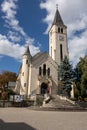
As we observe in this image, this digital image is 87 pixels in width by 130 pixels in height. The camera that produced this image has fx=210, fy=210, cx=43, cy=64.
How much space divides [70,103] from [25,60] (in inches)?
759

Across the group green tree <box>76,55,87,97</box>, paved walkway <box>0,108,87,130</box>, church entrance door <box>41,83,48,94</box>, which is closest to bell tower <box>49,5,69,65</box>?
church entrance door <box>41,83,48,94</box>

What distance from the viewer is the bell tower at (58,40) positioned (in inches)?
2376

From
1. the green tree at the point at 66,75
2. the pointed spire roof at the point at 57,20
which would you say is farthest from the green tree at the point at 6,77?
the green tree at the point at 66,75

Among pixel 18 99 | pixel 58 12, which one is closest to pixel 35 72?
pixel 18 99

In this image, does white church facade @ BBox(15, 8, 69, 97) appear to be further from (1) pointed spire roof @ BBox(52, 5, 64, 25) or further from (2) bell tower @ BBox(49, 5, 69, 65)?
(1) pointed spire roof @ BBox(52, 5, 64, 25)

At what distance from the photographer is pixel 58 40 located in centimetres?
6203

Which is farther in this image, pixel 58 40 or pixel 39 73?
pixel 58 40

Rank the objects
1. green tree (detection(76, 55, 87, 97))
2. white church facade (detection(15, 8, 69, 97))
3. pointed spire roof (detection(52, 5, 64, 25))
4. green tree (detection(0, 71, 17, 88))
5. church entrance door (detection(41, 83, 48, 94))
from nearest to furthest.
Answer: green tree (detection(76, 55, 87, 97)) < white church facade (detection(15, 8, 69, 97)) < church entrance door (detection(41, 83, 48, 94)) < green tree (detection(0, 71, 17, 88)) < pointed spire roof (detection(52, 5, 64, 25))

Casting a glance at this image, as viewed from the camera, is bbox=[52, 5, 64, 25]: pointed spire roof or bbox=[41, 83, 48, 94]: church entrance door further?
bbox=[52, 5, 64, 25]: pointed spire roof

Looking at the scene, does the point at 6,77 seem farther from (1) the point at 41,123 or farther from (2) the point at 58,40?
(1) the point at 41,123

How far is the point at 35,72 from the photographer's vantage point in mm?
55281

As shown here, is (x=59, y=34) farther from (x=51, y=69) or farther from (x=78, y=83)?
(x=78, y=83)

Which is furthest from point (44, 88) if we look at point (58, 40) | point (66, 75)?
point (58, 40)

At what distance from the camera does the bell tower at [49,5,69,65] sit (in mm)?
60344
